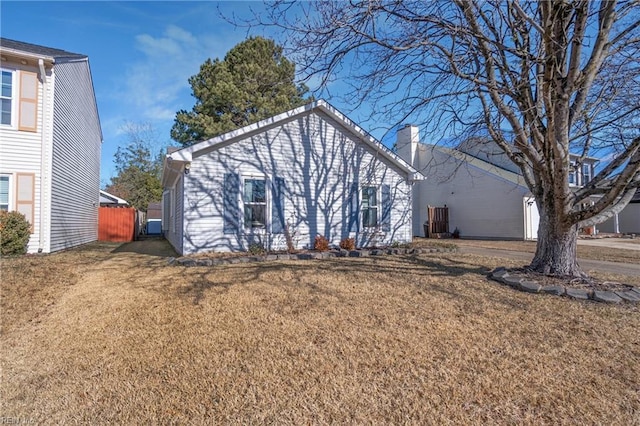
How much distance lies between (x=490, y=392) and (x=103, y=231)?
19659 millimetres

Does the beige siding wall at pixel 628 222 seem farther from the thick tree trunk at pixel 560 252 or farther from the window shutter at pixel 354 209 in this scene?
the thick tree trunk at pixel 560 252

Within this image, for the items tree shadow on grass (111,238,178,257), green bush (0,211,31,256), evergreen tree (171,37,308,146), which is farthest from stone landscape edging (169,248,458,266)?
evergreen tree (171,37,308,146)

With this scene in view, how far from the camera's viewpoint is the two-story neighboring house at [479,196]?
17125 mm

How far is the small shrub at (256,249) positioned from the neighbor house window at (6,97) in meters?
7.67

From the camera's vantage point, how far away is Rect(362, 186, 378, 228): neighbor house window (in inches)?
454

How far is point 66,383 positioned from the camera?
110 inches

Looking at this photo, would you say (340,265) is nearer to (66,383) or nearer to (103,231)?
(66,383)

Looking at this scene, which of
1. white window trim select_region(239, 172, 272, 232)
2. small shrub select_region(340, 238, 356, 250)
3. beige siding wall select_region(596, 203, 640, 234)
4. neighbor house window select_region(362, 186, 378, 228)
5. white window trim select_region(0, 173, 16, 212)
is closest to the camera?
white window trim select_region(0, 173, 16, 212)

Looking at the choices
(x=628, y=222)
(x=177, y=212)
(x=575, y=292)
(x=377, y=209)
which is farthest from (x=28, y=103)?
(x=628, y=222)

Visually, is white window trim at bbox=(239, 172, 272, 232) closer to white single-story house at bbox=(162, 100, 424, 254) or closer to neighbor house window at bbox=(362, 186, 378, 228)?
white single-story house at bbox=(162, 100, 424, 254)

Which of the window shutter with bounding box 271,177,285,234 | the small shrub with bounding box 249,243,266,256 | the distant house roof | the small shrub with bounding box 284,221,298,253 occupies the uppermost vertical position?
the distant house roof

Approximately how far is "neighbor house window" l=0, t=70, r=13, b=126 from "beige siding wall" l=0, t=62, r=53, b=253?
141 millimetres

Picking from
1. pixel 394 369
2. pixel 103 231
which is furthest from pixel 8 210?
pixel 394 369

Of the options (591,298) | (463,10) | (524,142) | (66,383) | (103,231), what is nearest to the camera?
(66,383)
